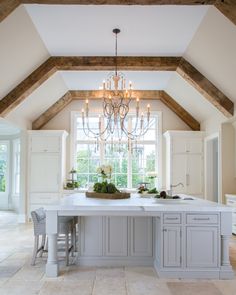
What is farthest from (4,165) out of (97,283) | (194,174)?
(97,283)

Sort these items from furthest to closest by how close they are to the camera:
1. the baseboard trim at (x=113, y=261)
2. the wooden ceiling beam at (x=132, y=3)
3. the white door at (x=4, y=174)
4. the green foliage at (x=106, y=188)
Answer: the white door at (x=4, y=174) < the green foliage at (x=106, y=188) < the baseboard trim at (x=113, y=261) < the wooden ceiling beam at (x=132, y=3)

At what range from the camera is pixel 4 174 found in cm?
1173

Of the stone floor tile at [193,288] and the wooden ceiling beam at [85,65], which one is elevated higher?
the wooden ceiling beam at [85,65]

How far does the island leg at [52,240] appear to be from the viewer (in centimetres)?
418

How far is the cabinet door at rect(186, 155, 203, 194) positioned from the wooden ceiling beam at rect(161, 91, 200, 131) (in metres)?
0.92

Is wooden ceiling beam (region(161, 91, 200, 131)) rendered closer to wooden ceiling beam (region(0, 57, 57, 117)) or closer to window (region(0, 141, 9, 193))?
wooden ceiling beam (region(0, 57, 57, 117))

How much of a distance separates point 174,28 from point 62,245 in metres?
3.79

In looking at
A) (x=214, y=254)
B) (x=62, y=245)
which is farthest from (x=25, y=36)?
(x=214, y=254)

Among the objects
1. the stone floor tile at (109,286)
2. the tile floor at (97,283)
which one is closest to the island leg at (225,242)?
the tile floor at (97,283)

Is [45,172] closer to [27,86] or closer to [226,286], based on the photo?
[27,86]

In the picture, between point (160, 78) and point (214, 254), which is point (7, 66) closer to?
point (160, 78)

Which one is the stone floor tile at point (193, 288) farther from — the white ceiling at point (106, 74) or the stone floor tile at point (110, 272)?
the white ceiling at point (106, 74)

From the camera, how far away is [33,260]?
187 inches

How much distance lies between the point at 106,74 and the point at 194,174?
137 inches
